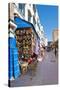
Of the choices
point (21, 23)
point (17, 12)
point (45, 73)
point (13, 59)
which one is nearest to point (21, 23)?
point (21, 23)

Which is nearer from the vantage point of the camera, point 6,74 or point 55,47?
point 6,74

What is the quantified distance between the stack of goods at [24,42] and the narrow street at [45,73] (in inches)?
7.2

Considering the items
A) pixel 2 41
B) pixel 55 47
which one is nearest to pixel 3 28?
pixel 2 41

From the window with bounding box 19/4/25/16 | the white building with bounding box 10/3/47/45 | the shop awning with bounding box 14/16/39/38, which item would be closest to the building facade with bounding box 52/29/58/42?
the white building with bounding box 10/3/47/45

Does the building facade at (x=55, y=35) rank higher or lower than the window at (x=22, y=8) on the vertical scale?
lower

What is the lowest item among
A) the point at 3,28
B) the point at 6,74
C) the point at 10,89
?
the point at 10,89

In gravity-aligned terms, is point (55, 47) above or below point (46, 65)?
above

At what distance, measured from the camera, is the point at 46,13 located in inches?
93.4

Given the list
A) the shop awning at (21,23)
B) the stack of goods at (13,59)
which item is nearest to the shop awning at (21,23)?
the shop awning at (21,23)

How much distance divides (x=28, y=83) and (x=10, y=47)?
0.43 m

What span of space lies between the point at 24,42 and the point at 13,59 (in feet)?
0.72

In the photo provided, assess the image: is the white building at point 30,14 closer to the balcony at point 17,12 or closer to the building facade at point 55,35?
the balcony at point 17,12

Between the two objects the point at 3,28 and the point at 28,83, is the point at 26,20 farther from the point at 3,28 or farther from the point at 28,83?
the point at 28,83

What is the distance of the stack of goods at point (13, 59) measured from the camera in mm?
2262
